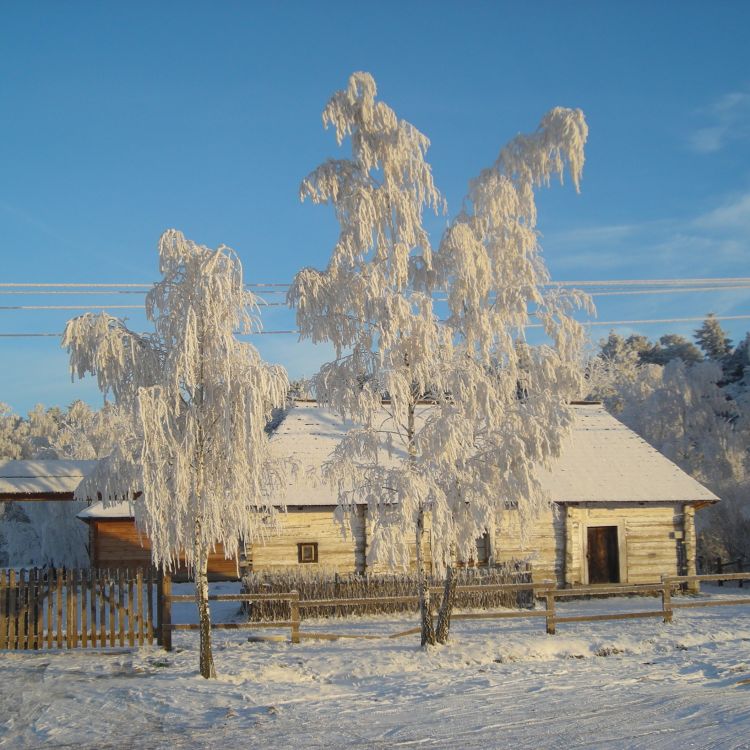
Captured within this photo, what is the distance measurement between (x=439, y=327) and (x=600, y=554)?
45.7 ft

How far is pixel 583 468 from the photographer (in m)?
24.7

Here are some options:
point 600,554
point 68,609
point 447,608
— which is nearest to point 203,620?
point 68,609

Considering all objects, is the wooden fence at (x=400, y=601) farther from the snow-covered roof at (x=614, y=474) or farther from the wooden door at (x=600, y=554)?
the wooden door at (x=600, y=554)

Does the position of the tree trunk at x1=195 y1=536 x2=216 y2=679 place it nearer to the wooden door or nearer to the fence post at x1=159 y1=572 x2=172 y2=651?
the fence post at x1=159 y1=572 x2=172 y2=651

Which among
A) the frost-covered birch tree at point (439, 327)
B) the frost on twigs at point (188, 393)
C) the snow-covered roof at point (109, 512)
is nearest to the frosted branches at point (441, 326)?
the frost-covered birch tree at point (439, 327)

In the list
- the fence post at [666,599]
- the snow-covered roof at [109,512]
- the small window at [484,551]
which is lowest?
the fence post at [666,599]

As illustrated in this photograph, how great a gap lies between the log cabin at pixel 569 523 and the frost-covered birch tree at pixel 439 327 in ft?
25.4

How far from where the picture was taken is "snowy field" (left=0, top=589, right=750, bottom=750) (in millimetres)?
9789

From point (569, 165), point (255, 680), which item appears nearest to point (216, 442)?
point (255, 680)

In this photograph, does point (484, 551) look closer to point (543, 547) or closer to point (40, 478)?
point (543, 547)

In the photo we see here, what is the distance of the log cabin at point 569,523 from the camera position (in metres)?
21.9

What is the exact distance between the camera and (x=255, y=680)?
41.7ft

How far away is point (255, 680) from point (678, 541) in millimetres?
15868

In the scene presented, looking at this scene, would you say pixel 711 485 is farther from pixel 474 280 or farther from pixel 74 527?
pixel 74 527
